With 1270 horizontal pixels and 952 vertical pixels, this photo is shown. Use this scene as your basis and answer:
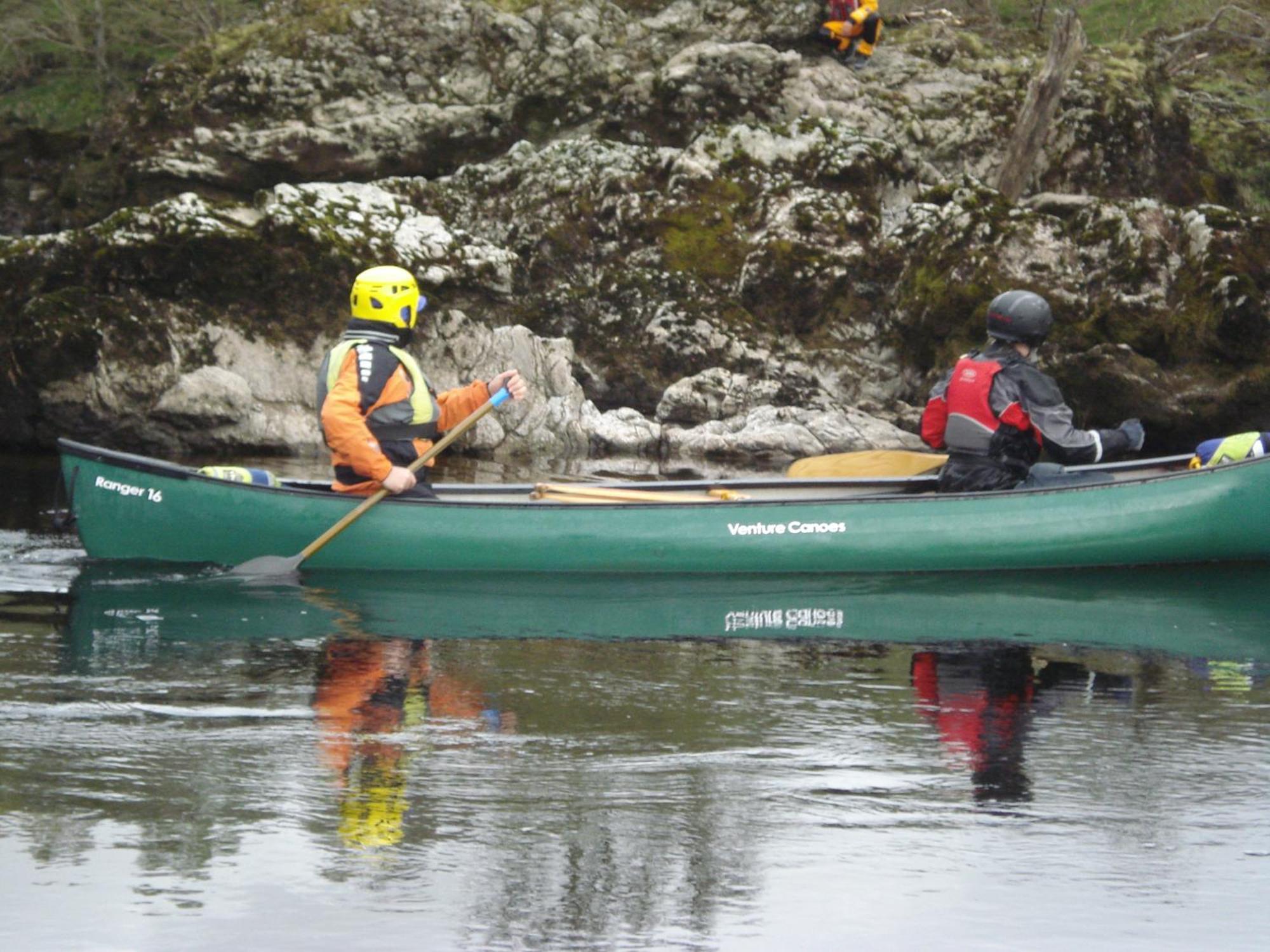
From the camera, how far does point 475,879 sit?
4.20 m

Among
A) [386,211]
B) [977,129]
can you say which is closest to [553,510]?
[386,211]

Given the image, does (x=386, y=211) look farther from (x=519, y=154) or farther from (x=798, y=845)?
(x=798, y=845)

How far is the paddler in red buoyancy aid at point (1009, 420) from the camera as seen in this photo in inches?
340

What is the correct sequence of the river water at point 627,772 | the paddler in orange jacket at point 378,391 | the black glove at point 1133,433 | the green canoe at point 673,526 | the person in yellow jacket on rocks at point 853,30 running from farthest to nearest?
the person in yellow jacket on rocks at point 853,30, the green canoe at point 673,526, the paddler in orange jacket at point 378,391, the black glove at point 1133,433, the river water at point 627,772

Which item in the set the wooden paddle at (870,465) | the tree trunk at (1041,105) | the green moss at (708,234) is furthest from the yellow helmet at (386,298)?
the tree trunk at (1041,105)

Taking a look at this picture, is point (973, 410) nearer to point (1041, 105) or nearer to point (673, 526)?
point (673, 526)

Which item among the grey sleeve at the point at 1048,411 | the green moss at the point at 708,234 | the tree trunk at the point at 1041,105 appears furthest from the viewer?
the tree trunk at the point at 1041,105

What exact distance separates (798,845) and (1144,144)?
15.0 m

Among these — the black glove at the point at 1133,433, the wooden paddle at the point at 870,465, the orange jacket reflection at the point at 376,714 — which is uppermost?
the black glove at the point at 1133,433

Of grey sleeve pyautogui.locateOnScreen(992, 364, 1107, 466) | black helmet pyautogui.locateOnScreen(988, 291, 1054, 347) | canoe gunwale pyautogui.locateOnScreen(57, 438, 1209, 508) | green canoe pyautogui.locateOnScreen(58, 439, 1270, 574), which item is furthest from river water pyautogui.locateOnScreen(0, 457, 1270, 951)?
black helmet pyautogui.locateOnScreen(988, 291, 1054, 347)

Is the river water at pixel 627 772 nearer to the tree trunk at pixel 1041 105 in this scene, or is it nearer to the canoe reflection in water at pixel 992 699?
the canoe reflection in water at pixel 992 699

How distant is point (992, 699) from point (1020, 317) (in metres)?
2.91

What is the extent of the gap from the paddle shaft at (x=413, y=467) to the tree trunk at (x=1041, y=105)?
9.10 meters

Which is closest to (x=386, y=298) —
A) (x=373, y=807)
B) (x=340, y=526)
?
(x=340, y=526)
